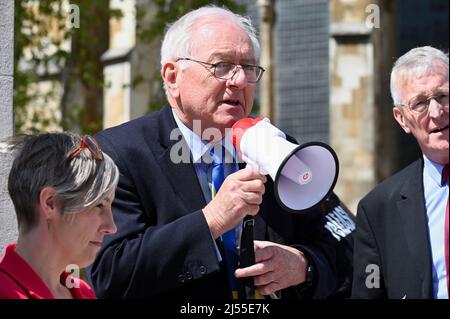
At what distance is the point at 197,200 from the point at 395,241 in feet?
2.86

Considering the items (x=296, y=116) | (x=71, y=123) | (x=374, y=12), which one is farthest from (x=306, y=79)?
(x=374, y=12)

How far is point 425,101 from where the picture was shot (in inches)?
213

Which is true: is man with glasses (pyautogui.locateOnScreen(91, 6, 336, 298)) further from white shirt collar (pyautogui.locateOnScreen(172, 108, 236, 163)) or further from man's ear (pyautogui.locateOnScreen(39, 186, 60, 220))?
man's ear (pyautogui.locateOnScreen(39, 186, 60, 220))

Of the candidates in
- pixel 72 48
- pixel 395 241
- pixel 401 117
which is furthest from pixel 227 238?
pixel 72 48

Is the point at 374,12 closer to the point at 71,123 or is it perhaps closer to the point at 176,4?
the point at 176,4

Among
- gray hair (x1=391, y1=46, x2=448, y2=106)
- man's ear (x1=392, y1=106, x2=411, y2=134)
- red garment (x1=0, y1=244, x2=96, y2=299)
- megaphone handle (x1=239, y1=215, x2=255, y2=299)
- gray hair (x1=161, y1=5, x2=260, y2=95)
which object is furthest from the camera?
gray hair (x1=161, y1=5, x2=260, y2=95)

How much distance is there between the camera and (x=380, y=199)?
575cm

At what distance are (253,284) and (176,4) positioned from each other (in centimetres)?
1033

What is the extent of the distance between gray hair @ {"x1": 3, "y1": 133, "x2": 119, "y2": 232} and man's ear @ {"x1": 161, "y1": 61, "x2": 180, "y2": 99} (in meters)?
1.22

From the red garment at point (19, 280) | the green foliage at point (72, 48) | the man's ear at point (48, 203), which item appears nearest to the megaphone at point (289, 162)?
the man's ear at point (48, 203)

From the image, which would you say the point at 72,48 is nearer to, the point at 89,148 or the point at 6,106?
the point at 6,106

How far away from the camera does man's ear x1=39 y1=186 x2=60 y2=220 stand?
4504 mm

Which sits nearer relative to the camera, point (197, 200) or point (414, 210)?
point (414, 210)

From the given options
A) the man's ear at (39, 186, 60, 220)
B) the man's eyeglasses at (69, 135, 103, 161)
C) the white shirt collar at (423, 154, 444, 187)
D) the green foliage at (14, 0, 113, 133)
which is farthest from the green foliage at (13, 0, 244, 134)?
the man's ear at (39, 186, 60, 220)
